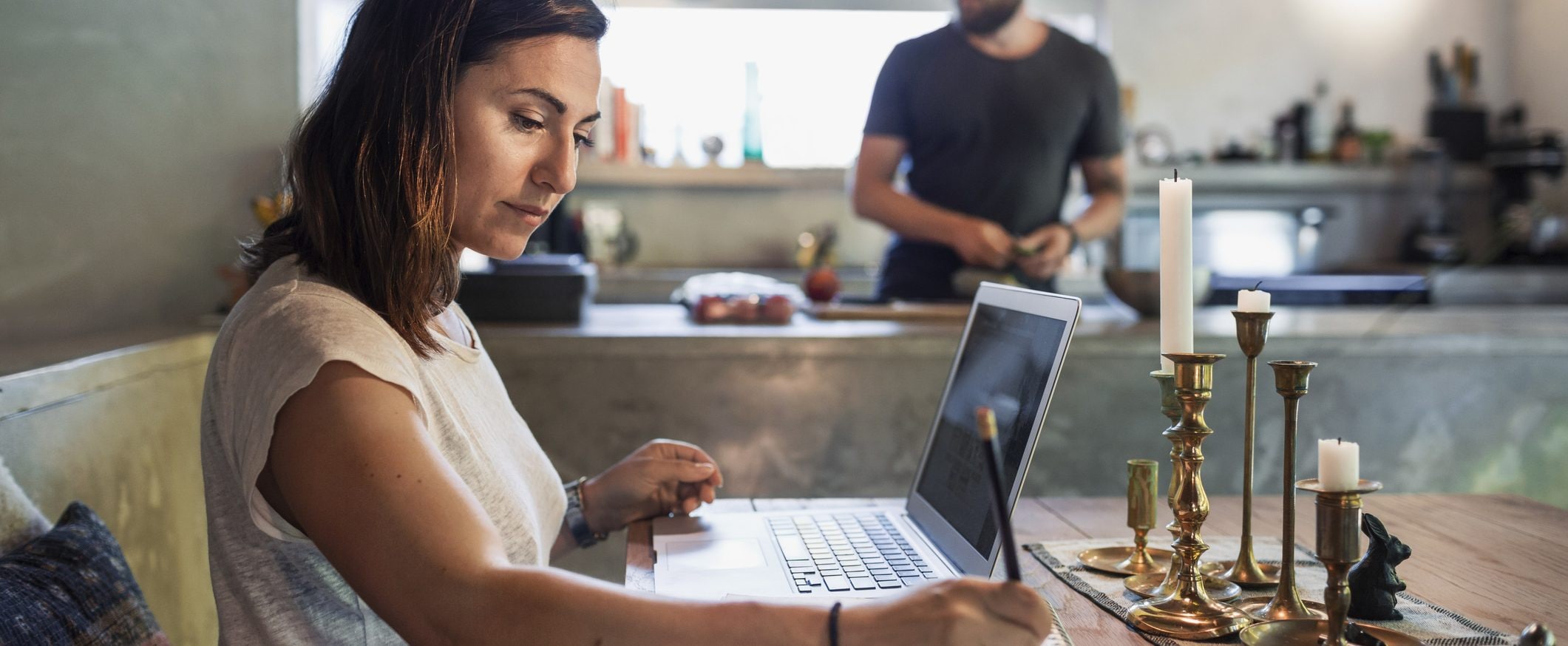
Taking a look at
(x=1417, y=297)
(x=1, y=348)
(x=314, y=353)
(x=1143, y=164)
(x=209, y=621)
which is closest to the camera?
(x=314, y=353)

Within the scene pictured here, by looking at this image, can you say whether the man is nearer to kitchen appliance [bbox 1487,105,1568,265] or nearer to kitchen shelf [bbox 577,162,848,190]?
kitchen shelf [bbox 577,162,848,190]

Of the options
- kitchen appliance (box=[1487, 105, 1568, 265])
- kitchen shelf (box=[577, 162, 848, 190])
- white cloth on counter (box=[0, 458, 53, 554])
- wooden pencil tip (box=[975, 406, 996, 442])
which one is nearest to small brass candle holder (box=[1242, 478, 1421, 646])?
wooden pencil tip (box=[975, 406, 996, 442])

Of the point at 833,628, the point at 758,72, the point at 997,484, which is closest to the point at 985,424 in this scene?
the point at 997,484

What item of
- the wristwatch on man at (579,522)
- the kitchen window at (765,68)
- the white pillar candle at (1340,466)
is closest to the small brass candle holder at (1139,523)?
the white pillar candle at (1340,466)

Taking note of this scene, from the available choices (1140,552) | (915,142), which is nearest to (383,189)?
(1140,552)

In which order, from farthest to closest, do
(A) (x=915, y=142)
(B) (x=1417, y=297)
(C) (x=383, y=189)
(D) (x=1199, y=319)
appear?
(B) (x=1417, y=297), (A) (x=915, y=142), (D) (x=1199, y=319), (C) (x=383, y=189)

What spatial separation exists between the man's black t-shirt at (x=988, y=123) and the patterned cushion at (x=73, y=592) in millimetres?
1878

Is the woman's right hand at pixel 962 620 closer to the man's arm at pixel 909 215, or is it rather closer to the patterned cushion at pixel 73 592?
the patterned cushion at pixel 73 592

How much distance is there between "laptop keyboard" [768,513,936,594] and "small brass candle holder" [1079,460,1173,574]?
0.58ft

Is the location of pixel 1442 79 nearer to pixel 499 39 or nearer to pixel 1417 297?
pixel 1417 297

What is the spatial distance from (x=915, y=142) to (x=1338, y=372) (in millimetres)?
1093

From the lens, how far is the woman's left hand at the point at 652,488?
1257 millimetres

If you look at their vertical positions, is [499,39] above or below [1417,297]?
above

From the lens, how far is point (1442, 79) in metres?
5.22
